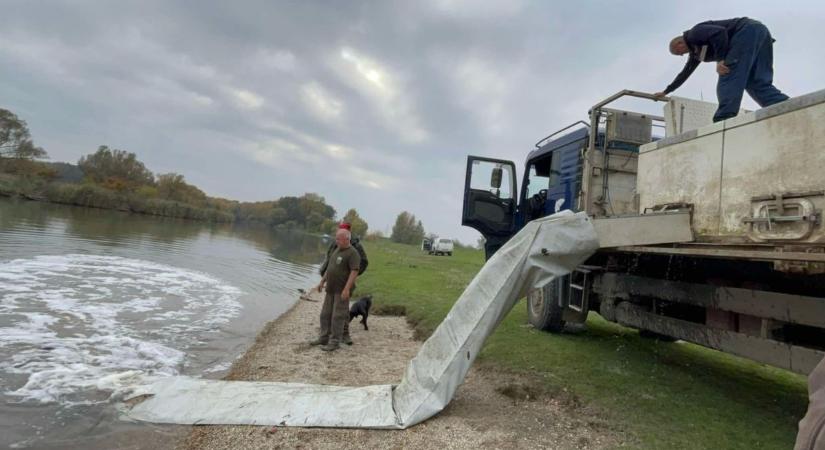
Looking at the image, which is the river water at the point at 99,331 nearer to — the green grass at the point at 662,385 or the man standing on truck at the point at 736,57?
the green grass at the point at 662,385

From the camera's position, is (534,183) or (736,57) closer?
(736,57)

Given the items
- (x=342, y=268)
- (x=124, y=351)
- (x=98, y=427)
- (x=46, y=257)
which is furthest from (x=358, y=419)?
(x=46, y=257)

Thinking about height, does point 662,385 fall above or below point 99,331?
above

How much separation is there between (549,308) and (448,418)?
340 cm

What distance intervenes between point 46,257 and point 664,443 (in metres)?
19.8

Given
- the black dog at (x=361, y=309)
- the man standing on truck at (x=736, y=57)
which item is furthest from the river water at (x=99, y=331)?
the man standing on truck at (x=736, y=57)

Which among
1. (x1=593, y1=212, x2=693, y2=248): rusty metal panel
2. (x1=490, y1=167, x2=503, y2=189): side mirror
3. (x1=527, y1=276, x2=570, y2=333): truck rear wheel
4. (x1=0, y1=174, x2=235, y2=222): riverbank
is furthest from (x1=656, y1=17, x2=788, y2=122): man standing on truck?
(x1=0, y1=174, x2=235, y2=222): riverbank

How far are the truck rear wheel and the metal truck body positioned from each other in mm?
386

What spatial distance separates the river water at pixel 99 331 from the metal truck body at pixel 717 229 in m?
5.08

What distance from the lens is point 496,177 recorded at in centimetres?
826

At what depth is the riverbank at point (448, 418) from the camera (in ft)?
12.5

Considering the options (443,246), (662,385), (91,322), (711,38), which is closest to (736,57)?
(711,38)

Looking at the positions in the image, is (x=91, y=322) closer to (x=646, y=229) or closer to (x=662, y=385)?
(x=646, y=229)

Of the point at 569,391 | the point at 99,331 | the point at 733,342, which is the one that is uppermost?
the point at 733,342
